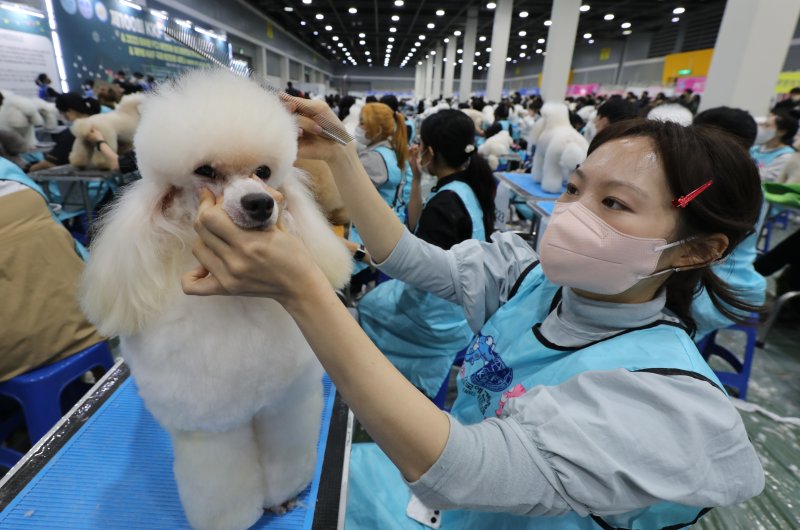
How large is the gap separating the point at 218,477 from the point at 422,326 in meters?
1.13

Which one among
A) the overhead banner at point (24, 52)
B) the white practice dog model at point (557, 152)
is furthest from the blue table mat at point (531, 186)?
the overhead banner at point (24, 52)

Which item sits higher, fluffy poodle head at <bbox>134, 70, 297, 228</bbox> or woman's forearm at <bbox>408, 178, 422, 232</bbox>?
fluffy poodle head at <bbox>134, 70, 297, 228</bbox>

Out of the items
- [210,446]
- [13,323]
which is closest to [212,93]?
[210,446]

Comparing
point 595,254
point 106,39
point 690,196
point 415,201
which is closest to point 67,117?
point 415,201

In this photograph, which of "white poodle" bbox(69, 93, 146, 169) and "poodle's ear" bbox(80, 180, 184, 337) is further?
"white poodle" bbox(69, 93, 146, 169)

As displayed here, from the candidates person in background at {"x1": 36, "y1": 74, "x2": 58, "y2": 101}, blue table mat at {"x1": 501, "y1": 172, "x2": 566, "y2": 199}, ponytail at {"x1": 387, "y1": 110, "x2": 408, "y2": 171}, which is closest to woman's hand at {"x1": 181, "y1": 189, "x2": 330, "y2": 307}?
ponytail at {"x1": 387, "y1": 110, "x2": 408, "y2": 171}

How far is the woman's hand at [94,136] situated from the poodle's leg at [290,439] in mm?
3356

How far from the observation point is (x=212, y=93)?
0.67 m

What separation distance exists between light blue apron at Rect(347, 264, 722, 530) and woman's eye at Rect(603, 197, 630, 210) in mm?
212

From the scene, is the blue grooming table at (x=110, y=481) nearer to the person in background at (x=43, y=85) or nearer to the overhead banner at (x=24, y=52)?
the overhead banner at (x=24, y=52)

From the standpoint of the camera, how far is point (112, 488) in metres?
0.94

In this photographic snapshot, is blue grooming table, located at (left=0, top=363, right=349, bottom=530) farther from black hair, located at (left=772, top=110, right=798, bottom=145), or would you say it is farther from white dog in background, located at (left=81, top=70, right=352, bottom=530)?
black hair, located at (left=772, top=110, right=798, bottom=145)

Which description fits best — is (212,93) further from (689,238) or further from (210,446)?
(689,238)

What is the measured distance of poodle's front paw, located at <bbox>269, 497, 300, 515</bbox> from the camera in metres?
0.94
